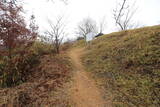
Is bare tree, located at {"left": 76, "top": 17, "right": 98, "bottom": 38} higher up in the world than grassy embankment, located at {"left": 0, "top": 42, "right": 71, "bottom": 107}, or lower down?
higher up

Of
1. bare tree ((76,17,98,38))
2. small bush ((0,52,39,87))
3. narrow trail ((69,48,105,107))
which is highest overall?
bare tree ((76,17,98,38))

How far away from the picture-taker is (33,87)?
3.34 m

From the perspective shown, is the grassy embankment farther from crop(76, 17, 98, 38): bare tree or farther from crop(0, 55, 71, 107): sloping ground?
crop(76, 17, 98, 38): bare tree

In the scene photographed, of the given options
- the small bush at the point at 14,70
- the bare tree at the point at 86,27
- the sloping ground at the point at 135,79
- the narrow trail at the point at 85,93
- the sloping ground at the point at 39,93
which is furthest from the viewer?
the bare tree at the point at 86,27

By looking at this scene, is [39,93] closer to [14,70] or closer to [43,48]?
[14,70]

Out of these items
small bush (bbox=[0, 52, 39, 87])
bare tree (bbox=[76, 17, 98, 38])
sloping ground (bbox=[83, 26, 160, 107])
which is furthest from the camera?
bare tree (bbox=[76, 17, 98, 38])

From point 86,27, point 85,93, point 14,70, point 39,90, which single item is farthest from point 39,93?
point 86,27

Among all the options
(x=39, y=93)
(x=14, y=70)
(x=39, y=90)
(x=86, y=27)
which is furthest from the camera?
(x=86, y=27)

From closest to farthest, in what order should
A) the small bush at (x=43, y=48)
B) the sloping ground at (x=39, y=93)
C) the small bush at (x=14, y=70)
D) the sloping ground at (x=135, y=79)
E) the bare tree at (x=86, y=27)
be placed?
the sloping ground at (x=135, y=79), the sloping ground at (x=39, y=93), the small bush at (x=14, y=70), the small bush at (x=43, y=48), the bare tree at (x=86, y=27)

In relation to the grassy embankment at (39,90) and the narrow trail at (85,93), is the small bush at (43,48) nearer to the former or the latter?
the grassy embankment at (39,90)

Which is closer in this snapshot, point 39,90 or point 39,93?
point 39,93

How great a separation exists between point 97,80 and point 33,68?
136 inches

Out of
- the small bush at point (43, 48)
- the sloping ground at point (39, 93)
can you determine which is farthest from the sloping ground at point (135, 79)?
the small bush at point (43, 48)

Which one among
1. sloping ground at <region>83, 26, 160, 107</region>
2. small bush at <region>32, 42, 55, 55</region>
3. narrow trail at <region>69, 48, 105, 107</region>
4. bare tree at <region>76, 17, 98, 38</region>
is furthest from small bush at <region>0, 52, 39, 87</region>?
bare tree at <region>76, 17, 98, 38</region>
